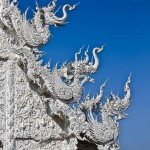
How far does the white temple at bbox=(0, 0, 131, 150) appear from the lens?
22.5 ft

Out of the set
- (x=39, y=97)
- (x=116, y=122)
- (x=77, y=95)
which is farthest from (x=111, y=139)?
(x=39, y=97)

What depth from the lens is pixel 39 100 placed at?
23.5ft

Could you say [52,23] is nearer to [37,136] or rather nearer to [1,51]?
[1,51]

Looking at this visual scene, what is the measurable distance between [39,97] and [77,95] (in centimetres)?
60

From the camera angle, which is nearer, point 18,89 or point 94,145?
point 18,89

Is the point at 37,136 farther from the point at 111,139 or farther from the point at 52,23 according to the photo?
the point at 52,23

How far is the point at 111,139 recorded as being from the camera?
720 centimetres

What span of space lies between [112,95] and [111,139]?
74cm

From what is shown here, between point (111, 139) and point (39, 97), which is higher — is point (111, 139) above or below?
below

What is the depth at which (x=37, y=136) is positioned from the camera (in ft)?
23.1

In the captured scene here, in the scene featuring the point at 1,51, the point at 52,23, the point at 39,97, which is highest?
the point at 52,23

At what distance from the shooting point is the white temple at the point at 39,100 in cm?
686

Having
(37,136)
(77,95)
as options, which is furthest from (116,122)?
(37,136)

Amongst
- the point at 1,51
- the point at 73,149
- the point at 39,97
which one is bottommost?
the point at 73,149
